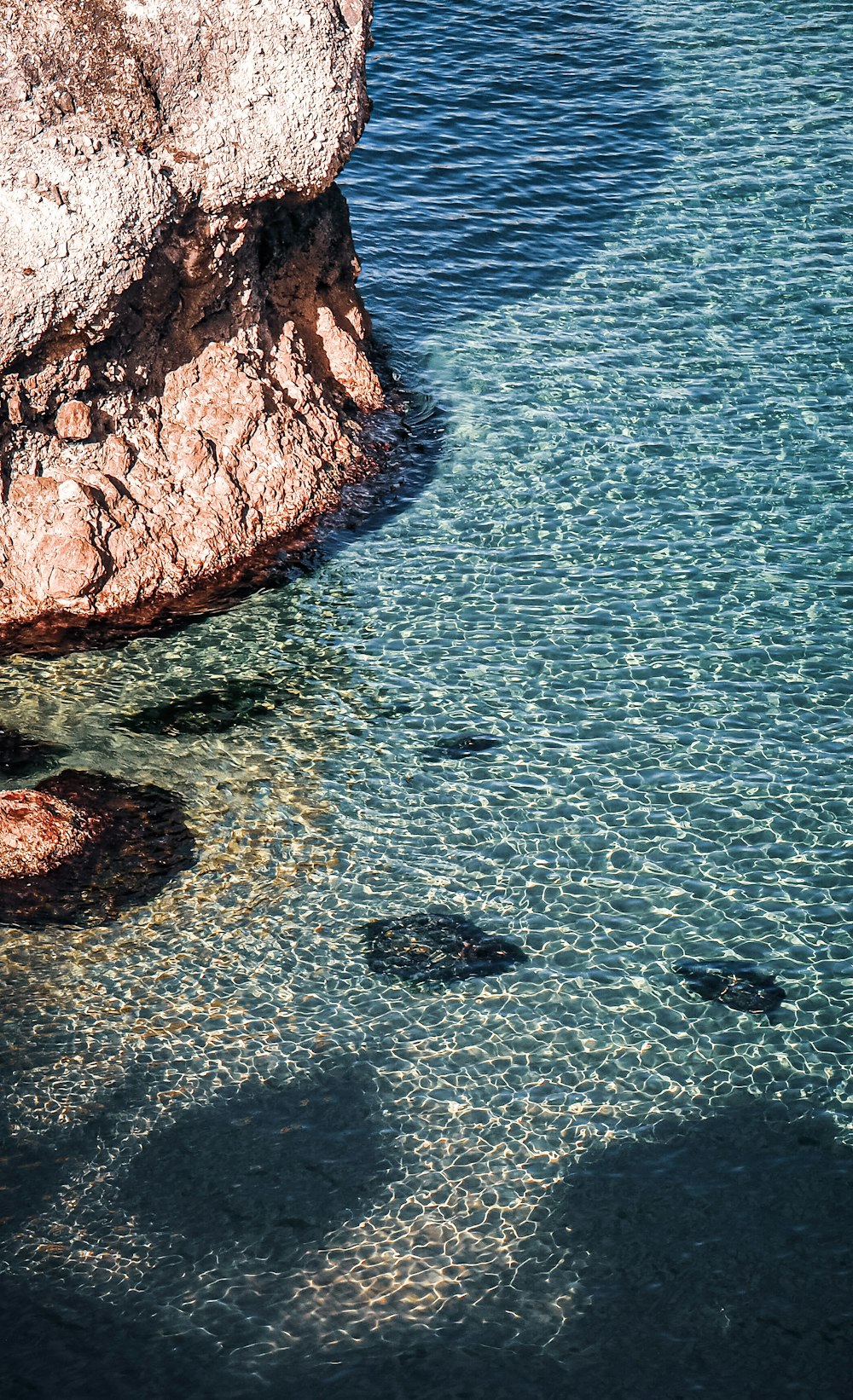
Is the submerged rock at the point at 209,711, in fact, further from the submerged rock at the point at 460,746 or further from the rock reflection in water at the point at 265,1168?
the rock reflection in water at the point at 265,1168

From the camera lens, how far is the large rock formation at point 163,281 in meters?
13.4

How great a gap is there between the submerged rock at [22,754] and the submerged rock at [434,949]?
12.0ft

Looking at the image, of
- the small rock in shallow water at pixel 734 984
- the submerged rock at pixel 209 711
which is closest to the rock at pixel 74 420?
the submerged rock at pixel 209 711

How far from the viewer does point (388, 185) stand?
24031mm

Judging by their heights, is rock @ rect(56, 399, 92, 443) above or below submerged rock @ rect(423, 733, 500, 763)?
above

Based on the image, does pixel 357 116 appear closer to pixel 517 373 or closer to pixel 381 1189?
pixel 517 373

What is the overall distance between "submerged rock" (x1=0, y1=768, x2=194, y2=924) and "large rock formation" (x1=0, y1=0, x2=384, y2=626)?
10.3ft

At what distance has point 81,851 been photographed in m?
12.5

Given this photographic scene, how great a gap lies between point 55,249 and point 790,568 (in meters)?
8.44

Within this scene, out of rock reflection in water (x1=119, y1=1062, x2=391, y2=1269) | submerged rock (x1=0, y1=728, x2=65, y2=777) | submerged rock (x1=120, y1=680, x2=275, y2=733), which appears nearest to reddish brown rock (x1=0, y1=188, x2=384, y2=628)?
submerged rock (x1=120, y1=680, x2=275, y2=733)

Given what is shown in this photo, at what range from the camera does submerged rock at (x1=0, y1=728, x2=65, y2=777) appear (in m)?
13.5

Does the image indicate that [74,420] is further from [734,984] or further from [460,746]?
[734,984]

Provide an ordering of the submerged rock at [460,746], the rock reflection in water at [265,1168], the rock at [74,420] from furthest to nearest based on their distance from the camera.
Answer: the rock at [74,420] → the submerged rock at [460,746] → the rock reflection in water at [265,1168]

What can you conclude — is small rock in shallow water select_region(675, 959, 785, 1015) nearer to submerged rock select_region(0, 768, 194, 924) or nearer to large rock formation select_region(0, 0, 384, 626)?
submerged rock select_region(0, 768, 194, 924)
